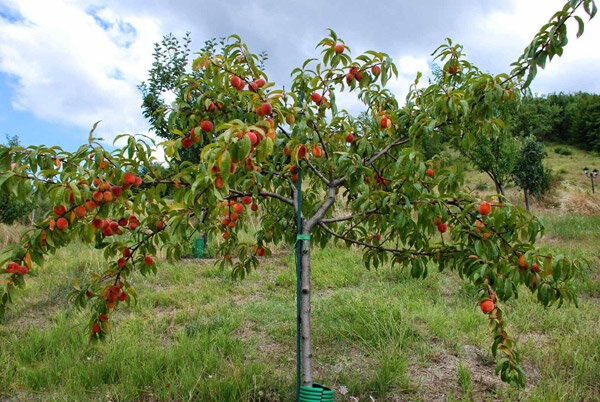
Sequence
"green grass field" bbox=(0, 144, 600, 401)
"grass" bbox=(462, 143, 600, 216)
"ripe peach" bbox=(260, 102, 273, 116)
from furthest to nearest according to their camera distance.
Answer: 1. "grass" bbox=(462, 143, 600, 216)
2. "green grass field" bbox=(0, 144, 600, 401)
3. "ripe peach" bbox=(260, 102, 273, 116)

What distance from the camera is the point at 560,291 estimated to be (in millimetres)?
1560

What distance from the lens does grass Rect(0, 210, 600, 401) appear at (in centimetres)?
222

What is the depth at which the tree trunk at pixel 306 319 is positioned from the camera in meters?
1.70

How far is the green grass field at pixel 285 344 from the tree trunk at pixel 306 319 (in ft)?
1.69

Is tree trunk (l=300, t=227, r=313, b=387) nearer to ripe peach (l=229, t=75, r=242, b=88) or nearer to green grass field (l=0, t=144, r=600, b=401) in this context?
green grass field (l=0, t=144, r=600, b=401)

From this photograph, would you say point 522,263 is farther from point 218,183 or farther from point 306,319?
point 218,183

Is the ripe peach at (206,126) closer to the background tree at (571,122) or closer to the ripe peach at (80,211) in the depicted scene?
the ripe peach at (80,211)

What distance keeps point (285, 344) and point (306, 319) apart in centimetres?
137

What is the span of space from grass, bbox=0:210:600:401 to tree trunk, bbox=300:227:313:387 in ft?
1.67

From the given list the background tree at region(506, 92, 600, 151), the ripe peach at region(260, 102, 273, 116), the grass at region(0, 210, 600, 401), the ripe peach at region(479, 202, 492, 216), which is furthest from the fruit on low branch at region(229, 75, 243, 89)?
the background tree at region(506, 92, 600, 151)

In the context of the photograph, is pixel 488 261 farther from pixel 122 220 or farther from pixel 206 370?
pixel 206 370

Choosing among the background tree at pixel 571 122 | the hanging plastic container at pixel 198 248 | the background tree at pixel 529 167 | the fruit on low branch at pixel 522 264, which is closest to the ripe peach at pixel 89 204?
the fruit on low branch at pixel 522 264

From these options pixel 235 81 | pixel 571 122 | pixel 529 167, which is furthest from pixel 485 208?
pixel 571 122

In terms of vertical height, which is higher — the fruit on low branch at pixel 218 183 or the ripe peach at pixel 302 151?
the ripe peach at pixel 302 151
